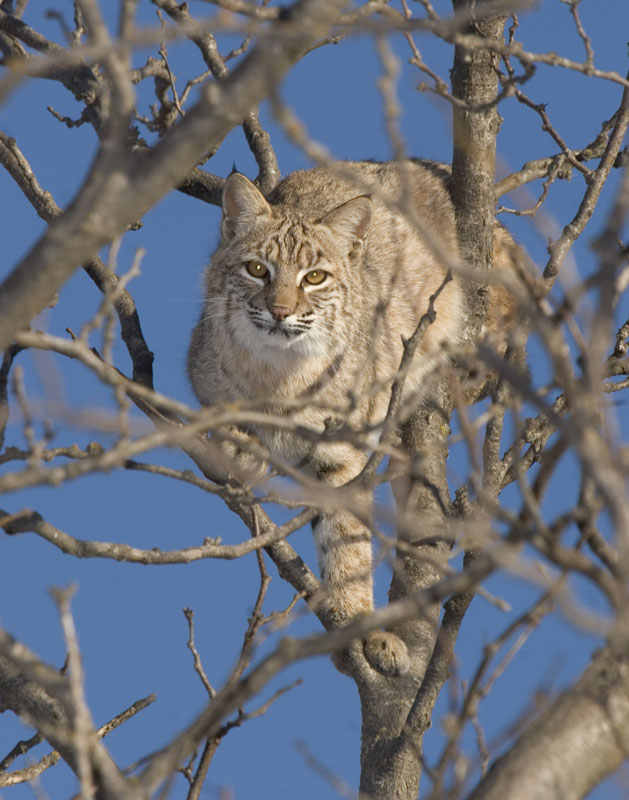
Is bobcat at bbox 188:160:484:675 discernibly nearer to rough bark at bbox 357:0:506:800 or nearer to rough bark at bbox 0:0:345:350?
rough bark at bbox 357:0:506:800

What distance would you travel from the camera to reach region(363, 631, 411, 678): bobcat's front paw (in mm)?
5352

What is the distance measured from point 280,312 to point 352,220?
939mm

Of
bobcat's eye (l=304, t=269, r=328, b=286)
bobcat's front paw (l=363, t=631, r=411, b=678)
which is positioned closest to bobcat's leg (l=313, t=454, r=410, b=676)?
bobcat's front paw (l=363, t=631, r=411, b=678)

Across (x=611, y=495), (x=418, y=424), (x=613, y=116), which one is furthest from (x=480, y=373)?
(x=613, y=116)

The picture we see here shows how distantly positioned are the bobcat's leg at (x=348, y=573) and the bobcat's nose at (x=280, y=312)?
3.07 ft

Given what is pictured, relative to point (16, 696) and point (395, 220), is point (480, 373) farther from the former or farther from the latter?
point (395, 220)

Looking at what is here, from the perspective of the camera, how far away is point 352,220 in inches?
248

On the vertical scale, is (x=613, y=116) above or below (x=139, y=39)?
above

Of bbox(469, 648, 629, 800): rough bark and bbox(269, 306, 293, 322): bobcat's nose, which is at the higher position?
bbox(269, 306, 293, 322): bobcat's nose

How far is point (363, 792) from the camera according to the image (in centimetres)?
496

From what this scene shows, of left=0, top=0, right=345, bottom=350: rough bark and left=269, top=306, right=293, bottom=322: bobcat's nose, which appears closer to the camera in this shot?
left=0, top=0, right=345, bottom=350: rough bark

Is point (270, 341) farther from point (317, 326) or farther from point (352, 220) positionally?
point (352, 220)

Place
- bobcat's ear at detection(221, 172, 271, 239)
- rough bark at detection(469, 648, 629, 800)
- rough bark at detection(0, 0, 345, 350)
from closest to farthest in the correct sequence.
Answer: rough bark at detection(0, 0, 345, 350)
rough bark at detection(469, 648, 629, 800)
bobcat's ear at detection(221, 172, 271, 239)

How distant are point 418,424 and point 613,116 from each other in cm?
220
